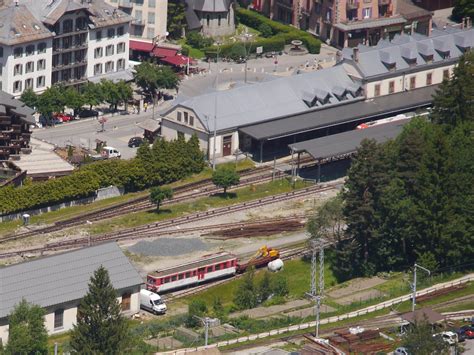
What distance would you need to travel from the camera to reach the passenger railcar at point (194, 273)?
16212 cm

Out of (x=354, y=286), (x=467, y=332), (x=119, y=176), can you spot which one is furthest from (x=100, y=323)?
(x=119, y=176)

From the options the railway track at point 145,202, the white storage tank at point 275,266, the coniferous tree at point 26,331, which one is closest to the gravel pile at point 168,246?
the white storage tank at point 275,266

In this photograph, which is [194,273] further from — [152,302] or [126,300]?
[126,300]

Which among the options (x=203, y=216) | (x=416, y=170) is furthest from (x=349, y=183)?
(x=203, y=216)

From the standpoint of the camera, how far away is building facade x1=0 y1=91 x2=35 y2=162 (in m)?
188

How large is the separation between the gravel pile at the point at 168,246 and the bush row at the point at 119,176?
1149 cm

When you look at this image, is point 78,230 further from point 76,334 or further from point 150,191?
point 76,334

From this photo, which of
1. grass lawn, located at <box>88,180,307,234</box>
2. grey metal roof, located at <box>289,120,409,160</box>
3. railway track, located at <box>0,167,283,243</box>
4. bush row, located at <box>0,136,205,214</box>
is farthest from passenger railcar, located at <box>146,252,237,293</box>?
grey metal roof, located at <box>289,120,409,160</box>

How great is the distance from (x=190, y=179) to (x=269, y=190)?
25.4 feet

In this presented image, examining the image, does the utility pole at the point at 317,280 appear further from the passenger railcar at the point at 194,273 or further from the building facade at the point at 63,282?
the building facade at the point at 63,282

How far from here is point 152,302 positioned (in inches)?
6235

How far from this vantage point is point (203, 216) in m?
180

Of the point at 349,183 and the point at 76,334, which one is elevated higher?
the point at 349,183

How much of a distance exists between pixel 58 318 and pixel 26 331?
10.8 meters
